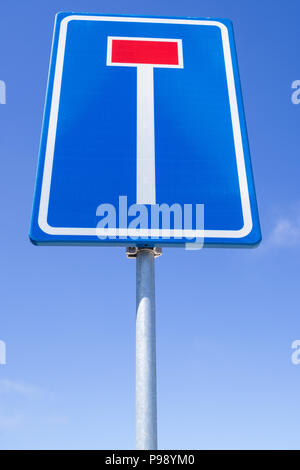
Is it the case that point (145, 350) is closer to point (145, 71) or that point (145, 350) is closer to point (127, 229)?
point (127, 229)

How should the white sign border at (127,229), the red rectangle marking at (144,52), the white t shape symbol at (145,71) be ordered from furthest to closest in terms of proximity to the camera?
the red rectangle marking at (144,52)
the white t shape symbol at (145,71)
the white sign border at (127,229)

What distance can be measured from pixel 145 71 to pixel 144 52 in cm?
14

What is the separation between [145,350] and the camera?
1.34m

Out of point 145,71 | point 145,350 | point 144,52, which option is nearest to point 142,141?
point 145,71

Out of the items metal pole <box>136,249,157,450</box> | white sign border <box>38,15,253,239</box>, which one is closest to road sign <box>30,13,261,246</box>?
white sign border <box>38,15,253,239</box>

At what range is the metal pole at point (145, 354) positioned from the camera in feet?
4.11

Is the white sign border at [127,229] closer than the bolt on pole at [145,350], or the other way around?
the bolt on pole at [145,350]

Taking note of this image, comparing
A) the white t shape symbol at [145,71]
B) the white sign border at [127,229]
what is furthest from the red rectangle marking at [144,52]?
the white sign border at [127,229]

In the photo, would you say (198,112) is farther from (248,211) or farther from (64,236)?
(64,236)

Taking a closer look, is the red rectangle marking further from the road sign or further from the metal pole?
the metal pole

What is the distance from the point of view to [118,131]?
1741mm

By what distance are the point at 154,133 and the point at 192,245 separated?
541 millimetres

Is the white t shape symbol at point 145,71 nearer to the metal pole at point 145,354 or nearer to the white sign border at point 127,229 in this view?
the white sign border at point 127,229

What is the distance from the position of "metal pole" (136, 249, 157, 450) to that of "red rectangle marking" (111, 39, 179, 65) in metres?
1.01
